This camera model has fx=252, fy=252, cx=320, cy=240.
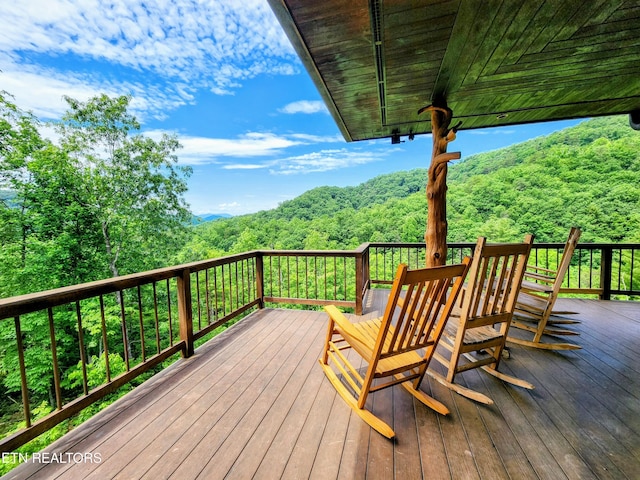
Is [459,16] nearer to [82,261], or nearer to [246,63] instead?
[82,261]

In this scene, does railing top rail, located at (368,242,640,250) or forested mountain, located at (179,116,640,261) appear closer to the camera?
railing top rail, located at (368,242,640,250)

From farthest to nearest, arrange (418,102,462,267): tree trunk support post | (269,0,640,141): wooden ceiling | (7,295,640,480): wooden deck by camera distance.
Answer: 1. (418,102,462,267): tree trunk support post
2. (269,0,640,141): wooden ceiling
3. (7,295,640,480): wooden deck

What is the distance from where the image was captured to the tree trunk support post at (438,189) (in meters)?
2.95

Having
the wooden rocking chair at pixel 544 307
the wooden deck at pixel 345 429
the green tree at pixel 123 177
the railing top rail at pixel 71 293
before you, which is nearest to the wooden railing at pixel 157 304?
the railing top rail at pixel 71 293

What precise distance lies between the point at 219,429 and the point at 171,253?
13578 mm

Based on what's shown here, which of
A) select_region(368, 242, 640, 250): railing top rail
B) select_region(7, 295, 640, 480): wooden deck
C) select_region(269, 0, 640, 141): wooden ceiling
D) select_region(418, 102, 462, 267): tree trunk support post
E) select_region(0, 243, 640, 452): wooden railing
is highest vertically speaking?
select_region(269, 0, 640, 141): wooden ceiling

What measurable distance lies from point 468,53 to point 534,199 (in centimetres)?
1275

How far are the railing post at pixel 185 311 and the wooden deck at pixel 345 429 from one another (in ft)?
0.63

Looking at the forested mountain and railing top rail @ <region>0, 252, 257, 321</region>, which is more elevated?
the forested mountain

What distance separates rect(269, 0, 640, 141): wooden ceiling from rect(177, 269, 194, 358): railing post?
7.50 ft

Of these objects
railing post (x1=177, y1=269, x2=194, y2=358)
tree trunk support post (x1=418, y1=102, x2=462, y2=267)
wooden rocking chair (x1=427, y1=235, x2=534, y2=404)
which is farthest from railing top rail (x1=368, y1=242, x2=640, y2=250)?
railing post (x1=177, y1=269, x2=194, y2=358)

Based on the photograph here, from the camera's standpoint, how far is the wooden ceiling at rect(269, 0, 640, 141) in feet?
5.83

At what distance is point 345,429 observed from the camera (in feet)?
5.02

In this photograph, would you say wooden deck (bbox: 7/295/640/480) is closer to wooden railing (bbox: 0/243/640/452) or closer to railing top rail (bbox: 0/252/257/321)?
wooden railing (bbox: 0/243/640/452)
